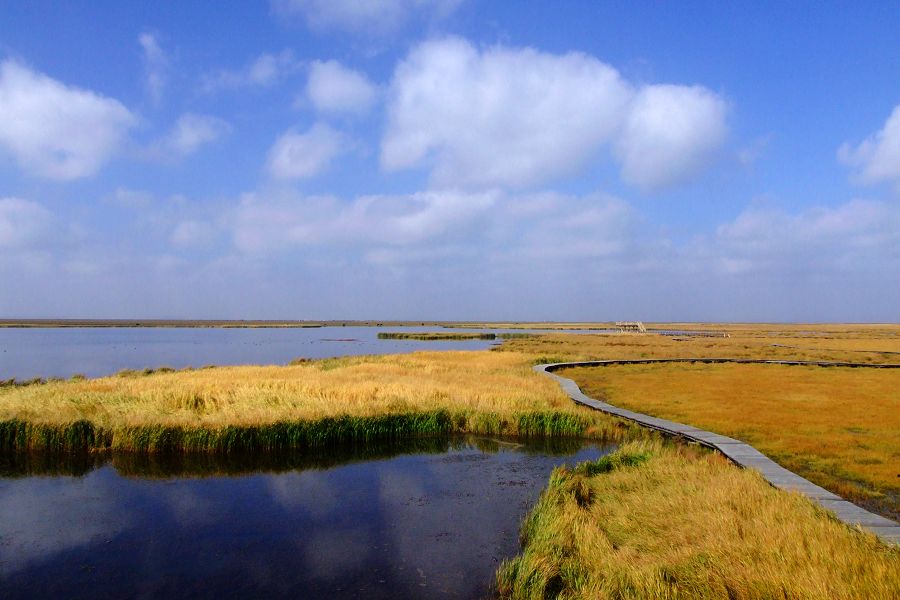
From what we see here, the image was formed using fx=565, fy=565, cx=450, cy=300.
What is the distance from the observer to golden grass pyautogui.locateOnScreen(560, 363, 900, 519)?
480 inches

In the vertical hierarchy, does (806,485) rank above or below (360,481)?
above

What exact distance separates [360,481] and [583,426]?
7.95m

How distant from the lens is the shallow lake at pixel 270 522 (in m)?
8.40

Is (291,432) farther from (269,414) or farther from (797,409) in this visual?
(797,409)

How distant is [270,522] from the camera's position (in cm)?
1085

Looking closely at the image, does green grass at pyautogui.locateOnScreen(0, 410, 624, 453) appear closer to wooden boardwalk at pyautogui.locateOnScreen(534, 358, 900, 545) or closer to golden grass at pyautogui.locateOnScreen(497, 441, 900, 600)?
wooden boardwalk at pyautogui.locateOnScreen(534, 358, 900, 545)

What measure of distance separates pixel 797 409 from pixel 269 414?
1839cm

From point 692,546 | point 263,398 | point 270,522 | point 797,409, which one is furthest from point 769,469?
point 263,398

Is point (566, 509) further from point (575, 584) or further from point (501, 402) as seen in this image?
point (501, 402)

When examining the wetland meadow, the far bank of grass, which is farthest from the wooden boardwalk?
the far bank of grass

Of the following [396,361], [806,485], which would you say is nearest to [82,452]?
[806,485]

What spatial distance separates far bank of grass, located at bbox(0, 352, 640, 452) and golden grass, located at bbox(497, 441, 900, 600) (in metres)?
7.33

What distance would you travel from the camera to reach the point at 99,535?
10.2 metres

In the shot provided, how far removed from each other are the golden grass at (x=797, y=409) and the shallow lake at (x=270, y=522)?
5214 millimetres
